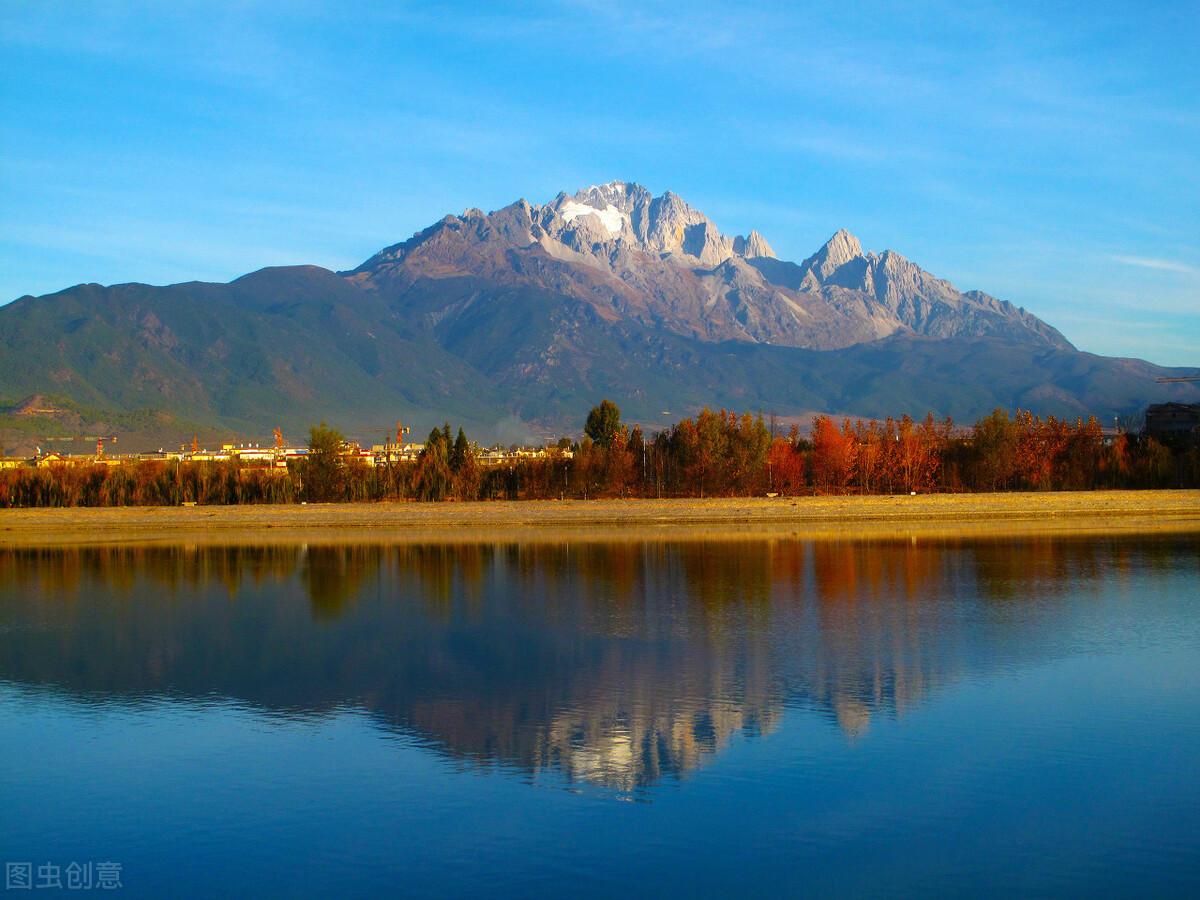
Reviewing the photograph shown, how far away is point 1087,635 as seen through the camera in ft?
86.1

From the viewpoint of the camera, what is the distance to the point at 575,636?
27.9 meters

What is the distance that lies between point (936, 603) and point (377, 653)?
46.9 ft

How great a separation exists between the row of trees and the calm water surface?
42.8 meters

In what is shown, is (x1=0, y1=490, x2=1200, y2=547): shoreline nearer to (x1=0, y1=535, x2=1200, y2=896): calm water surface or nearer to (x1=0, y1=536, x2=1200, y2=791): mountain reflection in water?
(x1=0, y1=536, x2=1200, y2=791): mountain reflection in water

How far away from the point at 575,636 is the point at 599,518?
39.8 meters

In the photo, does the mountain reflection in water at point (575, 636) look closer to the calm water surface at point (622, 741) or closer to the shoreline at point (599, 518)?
the calm water surface at point (622, 741)

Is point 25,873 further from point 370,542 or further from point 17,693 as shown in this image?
point 370,542

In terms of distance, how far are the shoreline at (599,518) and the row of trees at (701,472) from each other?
18.6 feet

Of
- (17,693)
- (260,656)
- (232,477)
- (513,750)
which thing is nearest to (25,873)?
(513,750)

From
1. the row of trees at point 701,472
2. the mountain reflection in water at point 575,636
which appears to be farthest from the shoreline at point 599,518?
the mountain reflection in water at point 575,636

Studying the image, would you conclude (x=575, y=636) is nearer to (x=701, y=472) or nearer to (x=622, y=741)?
(x=622, y=741)

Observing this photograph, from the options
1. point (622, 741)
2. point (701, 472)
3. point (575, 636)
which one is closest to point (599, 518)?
point (701, 472)

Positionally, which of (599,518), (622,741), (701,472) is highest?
(701,472)

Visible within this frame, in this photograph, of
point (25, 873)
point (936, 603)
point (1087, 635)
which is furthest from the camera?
point (936, 603)
